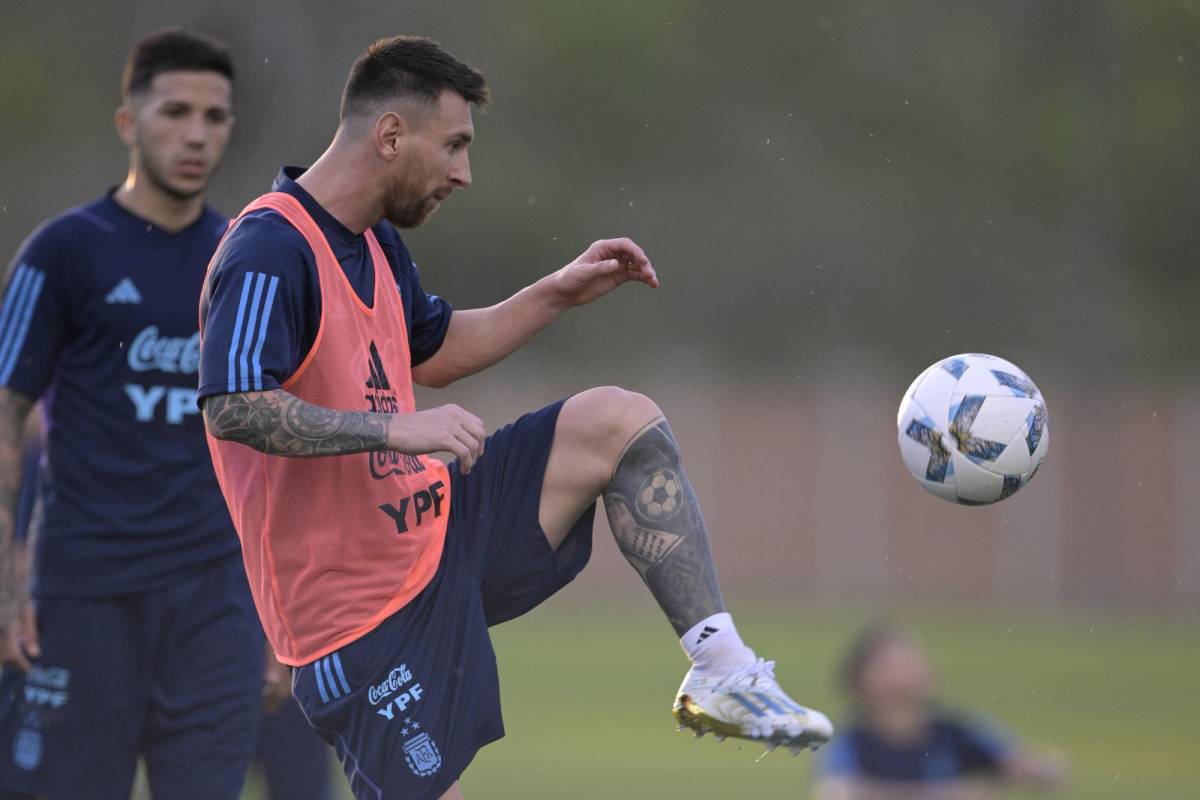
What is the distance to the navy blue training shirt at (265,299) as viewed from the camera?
466 centimetres

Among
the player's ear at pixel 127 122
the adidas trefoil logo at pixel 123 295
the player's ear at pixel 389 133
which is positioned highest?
the player's ear at pixel 127 122

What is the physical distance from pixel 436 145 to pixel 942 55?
2897 centimetres

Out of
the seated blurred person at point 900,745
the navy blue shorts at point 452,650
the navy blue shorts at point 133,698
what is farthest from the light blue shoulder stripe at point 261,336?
the seated blurred person at point 900,745

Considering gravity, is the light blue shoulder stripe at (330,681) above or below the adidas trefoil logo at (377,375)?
below

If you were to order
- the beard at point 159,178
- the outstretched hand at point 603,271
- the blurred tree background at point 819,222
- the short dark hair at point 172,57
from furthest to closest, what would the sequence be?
the blurred tree background at point 819,222 → the short dark hair at point 172,57 → the beard at point 159,178 → the outstretched hand at point 603,271

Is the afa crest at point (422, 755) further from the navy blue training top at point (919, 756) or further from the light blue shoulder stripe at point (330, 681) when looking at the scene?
the navy blue training top at point (919, 756)

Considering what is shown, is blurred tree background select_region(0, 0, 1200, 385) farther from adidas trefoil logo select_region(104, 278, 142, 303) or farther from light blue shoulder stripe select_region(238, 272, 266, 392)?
light blue shoulder stripe select_region(238, 272, 266, 392)

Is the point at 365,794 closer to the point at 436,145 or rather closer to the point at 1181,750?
the point at 436,145

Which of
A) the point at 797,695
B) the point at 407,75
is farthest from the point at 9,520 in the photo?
the point at 797,695

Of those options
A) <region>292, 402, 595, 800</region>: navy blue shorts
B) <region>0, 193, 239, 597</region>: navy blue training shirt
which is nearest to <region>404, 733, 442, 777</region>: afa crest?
<region>292, 402, 595, 800</region>: navy blue shorts

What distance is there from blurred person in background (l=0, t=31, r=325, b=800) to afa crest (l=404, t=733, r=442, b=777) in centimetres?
133

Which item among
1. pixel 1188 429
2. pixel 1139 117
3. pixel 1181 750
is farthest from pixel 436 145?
pixel 1139 117

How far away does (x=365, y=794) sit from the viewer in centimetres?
504

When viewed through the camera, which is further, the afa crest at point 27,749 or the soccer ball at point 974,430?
the afa crest at point 27,749
